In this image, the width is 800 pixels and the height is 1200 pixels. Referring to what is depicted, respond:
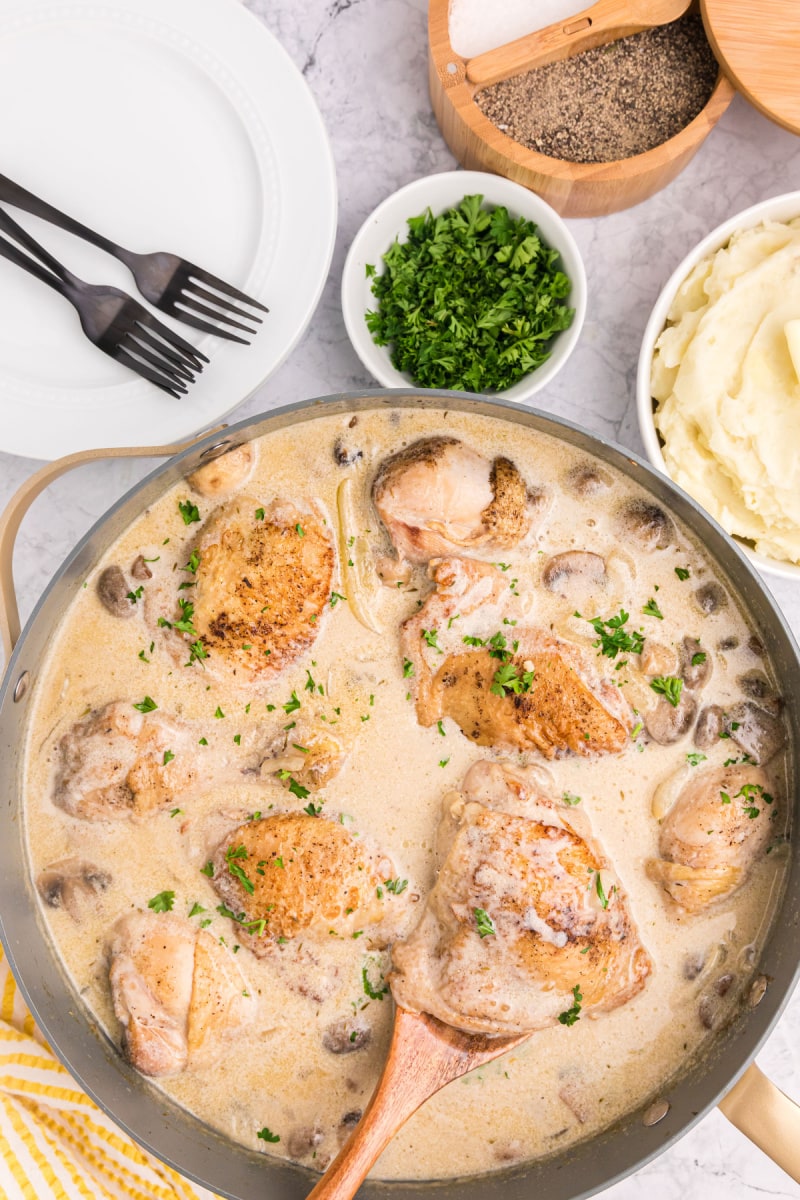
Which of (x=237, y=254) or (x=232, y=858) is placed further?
(x=237, y=254)

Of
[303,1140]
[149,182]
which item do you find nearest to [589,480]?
[149,182]

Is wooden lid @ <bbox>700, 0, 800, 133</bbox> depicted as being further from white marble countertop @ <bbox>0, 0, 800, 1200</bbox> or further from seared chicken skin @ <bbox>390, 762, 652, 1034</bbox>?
seared chicken skin @ <bbox>390, 762, 652, 1034</bbox>

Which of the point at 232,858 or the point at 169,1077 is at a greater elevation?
the point at 232,858

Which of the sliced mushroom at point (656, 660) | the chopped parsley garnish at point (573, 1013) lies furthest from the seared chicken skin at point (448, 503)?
the chopped parsley garnish at point (573, 1013)

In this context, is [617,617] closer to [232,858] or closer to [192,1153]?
[232,858]

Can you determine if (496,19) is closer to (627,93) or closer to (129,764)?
(627,93)

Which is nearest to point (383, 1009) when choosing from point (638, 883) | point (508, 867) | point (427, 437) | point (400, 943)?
point (400, 943)
